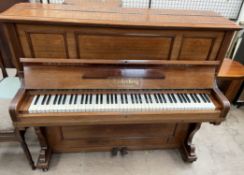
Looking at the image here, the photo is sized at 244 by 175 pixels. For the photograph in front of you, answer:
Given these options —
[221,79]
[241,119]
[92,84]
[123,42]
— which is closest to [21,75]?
[92,84]

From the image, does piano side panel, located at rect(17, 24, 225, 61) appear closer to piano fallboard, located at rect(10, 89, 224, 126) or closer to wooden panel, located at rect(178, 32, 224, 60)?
wooden panel, located at rect(178, 32, 224, 60)

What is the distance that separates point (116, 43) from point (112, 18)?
0.17 m

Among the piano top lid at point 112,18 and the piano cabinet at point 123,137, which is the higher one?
the piano top lid at point 112,18

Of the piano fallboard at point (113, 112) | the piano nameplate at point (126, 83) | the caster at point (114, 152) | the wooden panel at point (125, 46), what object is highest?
the wooden panel at point (125, 46)

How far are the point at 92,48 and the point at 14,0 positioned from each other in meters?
2.02

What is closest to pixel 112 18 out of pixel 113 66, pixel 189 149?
pixel 113 66

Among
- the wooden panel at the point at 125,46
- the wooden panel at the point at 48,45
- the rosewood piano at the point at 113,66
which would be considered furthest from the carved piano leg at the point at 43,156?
the wooden panel at the point at 125,46

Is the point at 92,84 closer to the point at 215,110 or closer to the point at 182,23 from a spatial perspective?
the point at 182,23

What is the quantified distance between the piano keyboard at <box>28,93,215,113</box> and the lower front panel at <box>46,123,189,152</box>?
1.40ft

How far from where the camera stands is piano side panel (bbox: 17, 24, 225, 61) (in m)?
1.17

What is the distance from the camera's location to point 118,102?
4.01 ft

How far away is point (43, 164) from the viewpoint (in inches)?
59.6

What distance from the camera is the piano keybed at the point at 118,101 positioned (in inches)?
45.7

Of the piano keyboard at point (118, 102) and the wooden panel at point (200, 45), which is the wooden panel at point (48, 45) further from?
the wooden panel at point (200, 45)
